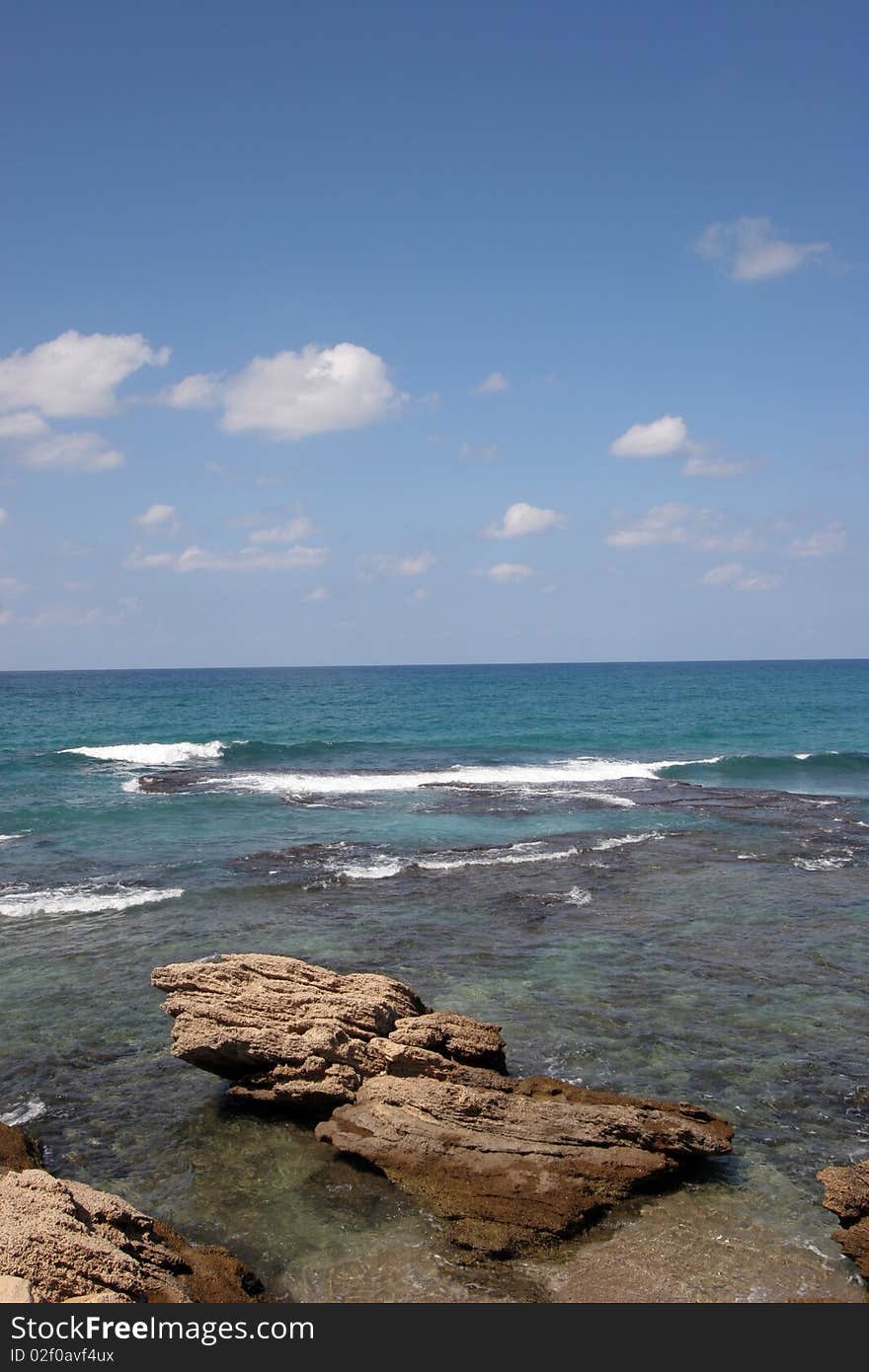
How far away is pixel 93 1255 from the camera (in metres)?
7.20

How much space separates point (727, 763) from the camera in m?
48.8

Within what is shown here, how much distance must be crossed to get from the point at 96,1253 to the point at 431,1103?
4.52 meters

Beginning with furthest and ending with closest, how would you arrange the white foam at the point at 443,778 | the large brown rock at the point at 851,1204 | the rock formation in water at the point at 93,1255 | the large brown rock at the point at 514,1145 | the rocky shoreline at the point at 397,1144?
the white foam at the point at 443,778 → the large brown rock at the point at 514,1145 → the large brown rock at the point at 851,1204 → the rocky shoreline at the point at 397,1144 → the rock formation in water at the point at 93,1255

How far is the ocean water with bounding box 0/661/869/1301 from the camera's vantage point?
916 centimetres

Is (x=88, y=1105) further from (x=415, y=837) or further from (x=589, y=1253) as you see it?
(x=415, y=837)

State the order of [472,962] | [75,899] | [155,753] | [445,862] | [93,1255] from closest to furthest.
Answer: [93,1255], [472,962], [75,899], [445,862], [155,753]

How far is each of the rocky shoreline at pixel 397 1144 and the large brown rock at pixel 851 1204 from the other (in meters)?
0.02

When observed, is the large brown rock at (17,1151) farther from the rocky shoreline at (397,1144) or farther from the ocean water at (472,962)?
the ocean water at (472,962)

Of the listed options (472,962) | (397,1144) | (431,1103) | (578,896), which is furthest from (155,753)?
(397,1144)

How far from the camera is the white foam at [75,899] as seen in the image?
21.0 meters

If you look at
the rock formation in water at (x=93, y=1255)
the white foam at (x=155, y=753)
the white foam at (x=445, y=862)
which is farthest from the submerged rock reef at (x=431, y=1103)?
the white foam at (x=155, y=753)

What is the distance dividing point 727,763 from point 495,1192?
42.3 meters

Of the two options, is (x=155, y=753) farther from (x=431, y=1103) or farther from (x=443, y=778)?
(x=431, y=1103)
